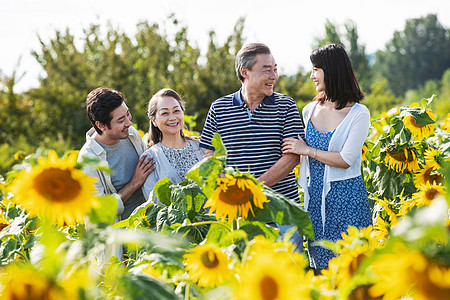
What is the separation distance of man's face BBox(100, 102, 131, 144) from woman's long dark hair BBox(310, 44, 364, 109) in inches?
45.3

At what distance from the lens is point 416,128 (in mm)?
2787

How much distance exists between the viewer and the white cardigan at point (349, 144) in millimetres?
2721

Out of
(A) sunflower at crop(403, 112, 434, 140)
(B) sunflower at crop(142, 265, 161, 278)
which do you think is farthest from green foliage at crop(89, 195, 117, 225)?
(A) sunflower at crop(403, 112, 434, 140)

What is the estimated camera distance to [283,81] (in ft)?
43.2

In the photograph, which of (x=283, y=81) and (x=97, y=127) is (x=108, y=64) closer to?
(x=283, y=81)

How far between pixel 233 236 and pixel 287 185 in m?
1.75

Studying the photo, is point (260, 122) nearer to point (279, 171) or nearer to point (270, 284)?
point (279, 171)

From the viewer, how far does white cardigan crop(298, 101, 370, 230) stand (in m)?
2.72

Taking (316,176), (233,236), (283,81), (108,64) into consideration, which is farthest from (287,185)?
(283,81)

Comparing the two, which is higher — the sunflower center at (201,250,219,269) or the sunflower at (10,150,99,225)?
the sunflower at (10,150,99,225)

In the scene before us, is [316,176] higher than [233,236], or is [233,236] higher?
[233,236]

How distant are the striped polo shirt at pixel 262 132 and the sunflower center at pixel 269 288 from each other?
1995mm

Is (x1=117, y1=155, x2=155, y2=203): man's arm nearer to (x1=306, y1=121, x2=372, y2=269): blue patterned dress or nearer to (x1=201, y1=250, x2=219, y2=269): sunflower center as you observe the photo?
(x1=306, y1=121, x2=372, y2=269): blue patterned dress

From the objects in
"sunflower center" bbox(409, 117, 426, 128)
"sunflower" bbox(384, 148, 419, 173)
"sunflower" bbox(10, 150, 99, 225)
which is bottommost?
"sunflower" bbox(384, 148, 419, 173)
